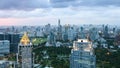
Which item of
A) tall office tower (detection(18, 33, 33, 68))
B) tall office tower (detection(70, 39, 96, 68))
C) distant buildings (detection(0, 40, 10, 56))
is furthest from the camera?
distant buildings (detection(0, 40, 10, 56))

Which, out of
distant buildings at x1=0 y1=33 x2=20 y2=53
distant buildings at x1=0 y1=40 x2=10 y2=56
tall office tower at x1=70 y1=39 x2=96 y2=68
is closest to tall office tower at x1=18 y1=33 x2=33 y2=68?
tall office tower at x1=70 y1=39 x2=96 y2=68

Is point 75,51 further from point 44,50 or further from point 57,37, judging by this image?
point 57,37

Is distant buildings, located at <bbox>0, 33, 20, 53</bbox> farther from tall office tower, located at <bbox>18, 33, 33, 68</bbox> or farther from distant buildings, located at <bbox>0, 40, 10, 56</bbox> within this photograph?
tall office tower, located at <bbox>18, 33, 33, 68</bbox>

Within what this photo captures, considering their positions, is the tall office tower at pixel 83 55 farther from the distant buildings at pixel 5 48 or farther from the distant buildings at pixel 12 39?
the distant buildings at pixel 5 48

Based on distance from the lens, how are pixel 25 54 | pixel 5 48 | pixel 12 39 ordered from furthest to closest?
pixel 12 39 < pixel 5 48 < pixel 25 54

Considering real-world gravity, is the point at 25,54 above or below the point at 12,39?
below

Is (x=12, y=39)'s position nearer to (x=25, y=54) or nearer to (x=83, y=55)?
(x=25, y=54)

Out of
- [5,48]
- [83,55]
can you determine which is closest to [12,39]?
[5,48]

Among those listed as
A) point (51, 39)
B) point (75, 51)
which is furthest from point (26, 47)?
point (51, 39)
